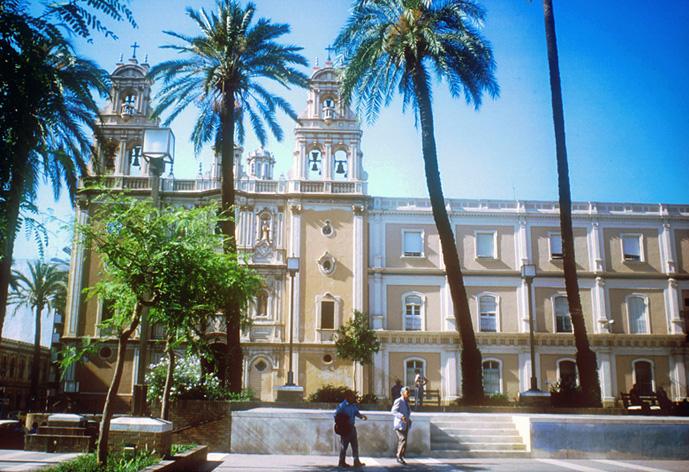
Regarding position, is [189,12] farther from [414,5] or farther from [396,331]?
[396,331]

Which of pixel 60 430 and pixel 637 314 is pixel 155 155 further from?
pixel 637 314

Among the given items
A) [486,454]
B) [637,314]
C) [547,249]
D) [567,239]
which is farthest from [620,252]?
[486,454]

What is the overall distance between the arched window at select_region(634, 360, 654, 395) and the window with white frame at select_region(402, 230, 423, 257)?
45.3ft

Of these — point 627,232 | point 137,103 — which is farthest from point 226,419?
point 627,232

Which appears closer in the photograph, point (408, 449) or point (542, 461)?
point (542, 461)

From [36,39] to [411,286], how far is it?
32.7 meters

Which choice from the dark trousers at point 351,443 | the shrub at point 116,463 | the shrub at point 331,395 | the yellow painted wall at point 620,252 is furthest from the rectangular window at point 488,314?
the shrub at point 116,463

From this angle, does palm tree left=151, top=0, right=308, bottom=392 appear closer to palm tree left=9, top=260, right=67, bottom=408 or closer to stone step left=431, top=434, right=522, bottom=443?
stone step left=431, top=434, right=522, bottom=443

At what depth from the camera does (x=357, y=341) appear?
32.8 metres

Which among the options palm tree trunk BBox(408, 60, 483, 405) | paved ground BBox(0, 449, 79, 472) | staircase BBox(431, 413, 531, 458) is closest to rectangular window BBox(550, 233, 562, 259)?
palm tree trunk BBox(408, 60, 483, 405)

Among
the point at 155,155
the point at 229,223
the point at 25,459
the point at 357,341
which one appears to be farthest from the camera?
the point at 357,341

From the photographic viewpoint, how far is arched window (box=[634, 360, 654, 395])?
35.6m

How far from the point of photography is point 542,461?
1442cm

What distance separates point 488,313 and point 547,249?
5.29 m
